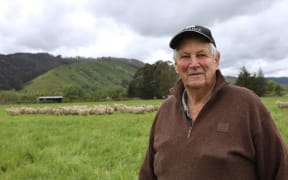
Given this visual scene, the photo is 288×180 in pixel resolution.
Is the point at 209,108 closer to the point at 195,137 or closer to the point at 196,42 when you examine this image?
the point at 195,137

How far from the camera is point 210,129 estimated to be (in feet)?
8.27

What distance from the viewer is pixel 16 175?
20.8 feet

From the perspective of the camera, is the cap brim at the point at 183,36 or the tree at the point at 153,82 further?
the tree at the point at 153,82

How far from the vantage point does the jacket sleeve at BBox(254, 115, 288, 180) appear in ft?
7.73

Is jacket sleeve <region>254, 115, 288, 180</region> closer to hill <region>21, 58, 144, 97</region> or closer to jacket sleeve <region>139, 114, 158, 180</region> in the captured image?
jacket sleeve <region>139, 114, 158, 180</region>

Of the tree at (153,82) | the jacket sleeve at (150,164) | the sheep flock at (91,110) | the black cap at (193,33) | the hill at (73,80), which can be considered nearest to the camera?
the black cap at (193,33)

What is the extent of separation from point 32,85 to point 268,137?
559 ft

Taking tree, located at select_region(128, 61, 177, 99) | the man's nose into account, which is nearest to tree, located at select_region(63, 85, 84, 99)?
tree, located at select_region(128, 61, 177, 99)

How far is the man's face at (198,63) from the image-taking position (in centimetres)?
271

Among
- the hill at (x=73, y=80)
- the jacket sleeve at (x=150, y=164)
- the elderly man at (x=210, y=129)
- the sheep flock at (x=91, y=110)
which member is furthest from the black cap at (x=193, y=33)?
the hill at (x=73, y=80)

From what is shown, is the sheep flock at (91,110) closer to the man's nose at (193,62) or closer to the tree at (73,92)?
the man's nose at (193,62)

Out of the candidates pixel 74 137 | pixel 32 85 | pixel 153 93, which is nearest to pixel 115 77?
pixel 32 85

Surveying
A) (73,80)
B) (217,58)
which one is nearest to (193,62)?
(217,58)

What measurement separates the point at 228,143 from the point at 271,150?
32 centimetres
